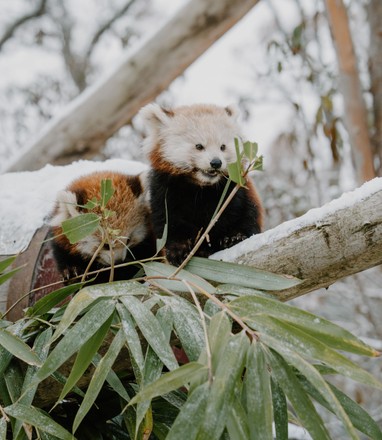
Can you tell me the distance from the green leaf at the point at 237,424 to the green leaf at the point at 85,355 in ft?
1.41

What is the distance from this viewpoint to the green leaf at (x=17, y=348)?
5.36 feet

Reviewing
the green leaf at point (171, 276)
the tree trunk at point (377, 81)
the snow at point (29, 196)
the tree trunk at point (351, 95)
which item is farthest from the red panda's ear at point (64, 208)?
the tree trunk at point (377, 81)

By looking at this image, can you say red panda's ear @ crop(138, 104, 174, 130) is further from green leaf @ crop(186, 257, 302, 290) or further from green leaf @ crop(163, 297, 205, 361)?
green leaf @ crop(163, 297, 205, 361)

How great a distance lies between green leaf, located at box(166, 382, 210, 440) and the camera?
1224 millimetres

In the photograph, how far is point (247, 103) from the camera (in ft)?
19.5

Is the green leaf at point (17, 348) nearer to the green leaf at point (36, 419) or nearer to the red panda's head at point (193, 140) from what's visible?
the green leaf at point (36, 419)

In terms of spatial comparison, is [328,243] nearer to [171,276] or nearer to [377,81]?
[171,276]

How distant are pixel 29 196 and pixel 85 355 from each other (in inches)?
64.1

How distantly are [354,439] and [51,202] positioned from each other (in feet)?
6.43

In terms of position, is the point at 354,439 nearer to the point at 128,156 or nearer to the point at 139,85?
the point at 139,85

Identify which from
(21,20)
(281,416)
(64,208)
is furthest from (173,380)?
(21,20)

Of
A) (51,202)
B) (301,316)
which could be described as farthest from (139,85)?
(301,316)

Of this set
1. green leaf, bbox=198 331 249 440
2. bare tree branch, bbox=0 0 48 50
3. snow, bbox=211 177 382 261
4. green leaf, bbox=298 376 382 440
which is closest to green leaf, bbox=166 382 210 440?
green leaf, bbox=198 331 249 440

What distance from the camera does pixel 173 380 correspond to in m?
1.24
